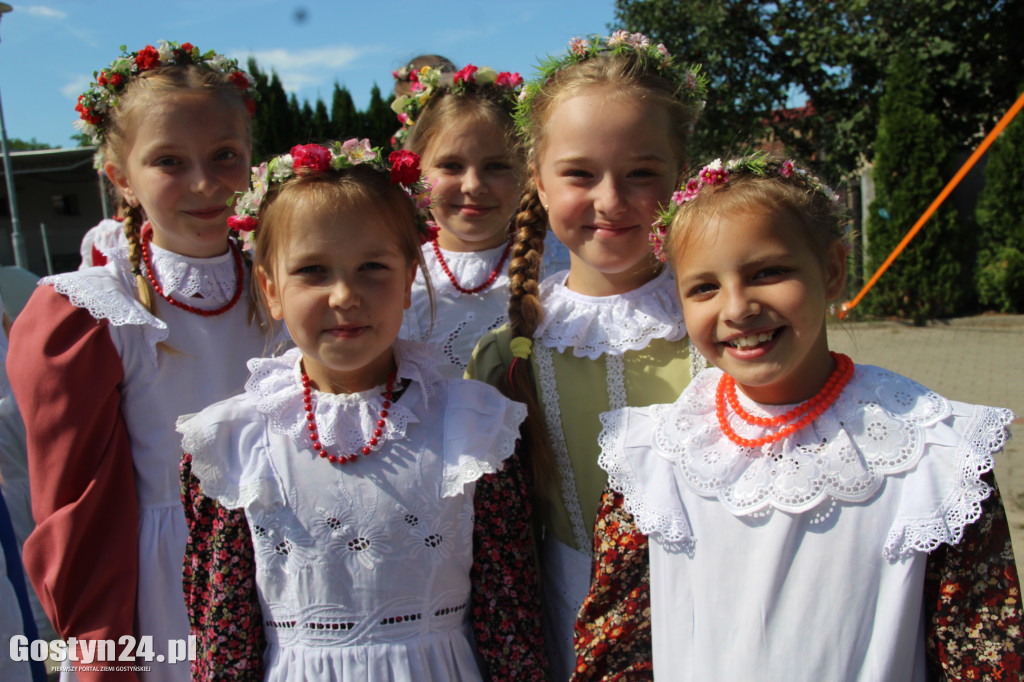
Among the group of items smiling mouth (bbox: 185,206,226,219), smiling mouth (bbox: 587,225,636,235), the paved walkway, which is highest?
smiling mouth (bbox: 185,206,226,219)

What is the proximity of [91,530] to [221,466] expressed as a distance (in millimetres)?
473

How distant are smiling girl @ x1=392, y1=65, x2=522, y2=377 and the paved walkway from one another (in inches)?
151

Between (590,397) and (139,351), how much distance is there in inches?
A: 46.1

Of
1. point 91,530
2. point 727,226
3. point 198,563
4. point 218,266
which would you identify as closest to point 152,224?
point 218,266

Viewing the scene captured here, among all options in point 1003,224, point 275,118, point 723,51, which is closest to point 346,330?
point 723,51

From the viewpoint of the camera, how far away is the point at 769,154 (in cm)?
167

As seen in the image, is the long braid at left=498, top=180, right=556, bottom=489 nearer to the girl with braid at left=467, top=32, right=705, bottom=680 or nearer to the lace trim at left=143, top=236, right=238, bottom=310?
the girl with braid at left=467, top=32, right=705, bottom=680

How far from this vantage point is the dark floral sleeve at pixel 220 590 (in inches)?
66.2

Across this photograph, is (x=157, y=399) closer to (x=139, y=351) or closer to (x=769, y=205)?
(x=139, y=351)

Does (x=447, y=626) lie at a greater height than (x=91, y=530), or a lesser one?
lesser

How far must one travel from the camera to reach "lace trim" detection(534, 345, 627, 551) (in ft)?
6.40

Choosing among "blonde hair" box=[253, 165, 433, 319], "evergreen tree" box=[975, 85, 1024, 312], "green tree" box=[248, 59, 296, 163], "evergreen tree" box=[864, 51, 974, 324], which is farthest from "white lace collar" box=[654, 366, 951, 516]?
"green tree" box=[248, 59, 296, 163]

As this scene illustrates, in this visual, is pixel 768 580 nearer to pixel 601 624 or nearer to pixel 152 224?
pixel 601 624

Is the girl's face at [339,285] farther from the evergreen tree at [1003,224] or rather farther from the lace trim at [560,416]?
the evergreen tree at [1003,224]
